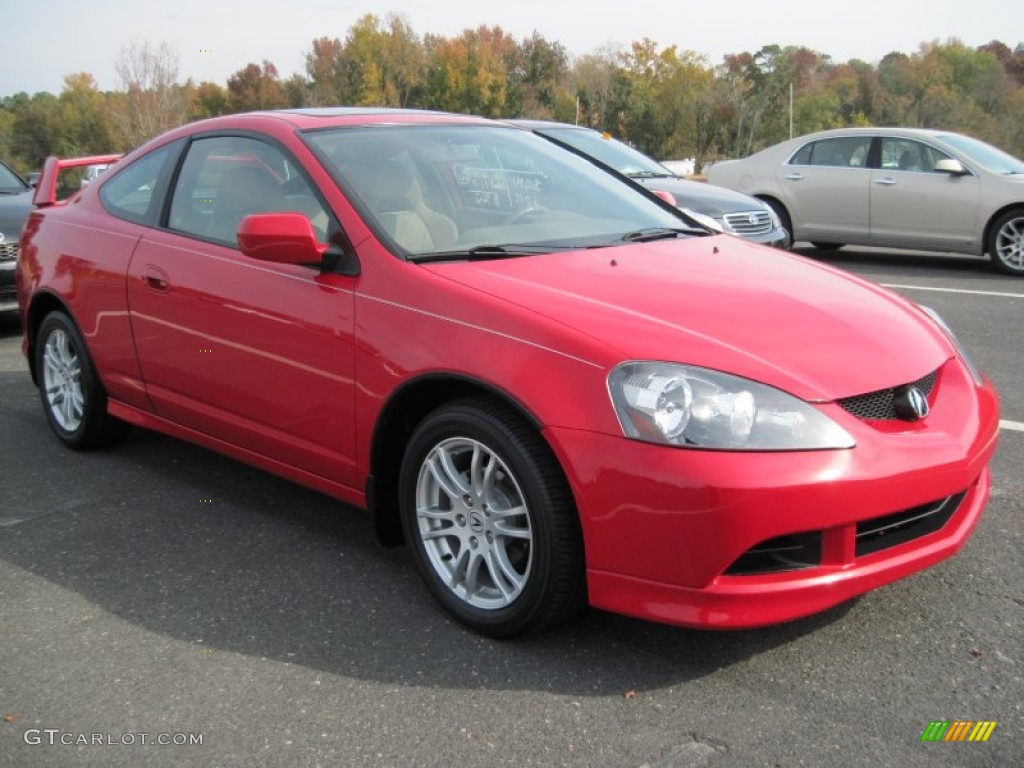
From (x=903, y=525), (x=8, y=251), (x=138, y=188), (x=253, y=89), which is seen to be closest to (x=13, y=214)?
(x=8, y=251)

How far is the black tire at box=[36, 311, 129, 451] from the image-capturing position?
16.1 feet

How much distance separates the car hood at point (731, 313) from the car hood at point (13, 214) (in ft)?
19.7

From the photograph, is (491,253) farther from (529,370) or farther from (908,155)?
(908,155)

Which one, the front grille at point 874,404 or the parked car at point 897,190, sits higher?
the parked car at point 897,190

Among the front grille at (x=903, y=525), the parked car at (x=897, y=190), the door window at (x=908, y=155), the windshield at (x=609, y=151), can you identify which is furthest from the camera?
the door window at (x=908, y=155)

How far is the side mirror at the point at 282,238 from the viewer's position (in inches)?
136

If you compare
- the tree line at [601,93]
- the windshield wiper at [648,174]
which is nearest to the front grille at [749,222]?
the windshield wiper at [648,174]

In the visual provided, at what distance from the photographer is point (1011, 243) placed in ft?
34.6

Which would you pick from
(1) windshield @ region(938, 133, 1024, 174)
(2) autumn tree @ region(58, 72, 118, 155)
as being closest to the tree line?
(2) autumn tree @ region(58, 72, 118, 155)

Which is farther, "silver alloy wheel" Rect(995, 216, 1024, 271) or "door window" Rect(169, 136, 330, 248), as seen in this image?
"silver alloy wheel" Rect(995, 216, 1024, 271)

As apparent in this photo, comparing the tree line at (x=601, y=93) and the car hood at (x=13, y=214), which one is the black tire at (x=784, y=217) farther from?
the tree line at (x=601, y=93)

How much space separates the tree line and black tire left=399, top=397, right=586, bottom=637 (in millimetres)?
35870

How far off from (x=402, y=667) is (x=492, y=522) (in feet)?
1.57

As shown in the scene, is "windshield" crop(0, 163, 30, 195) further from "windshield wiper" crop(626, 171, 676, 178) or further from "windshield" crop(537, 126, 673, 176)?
"windshield wiper" crop(626, 171, 676, 178)
